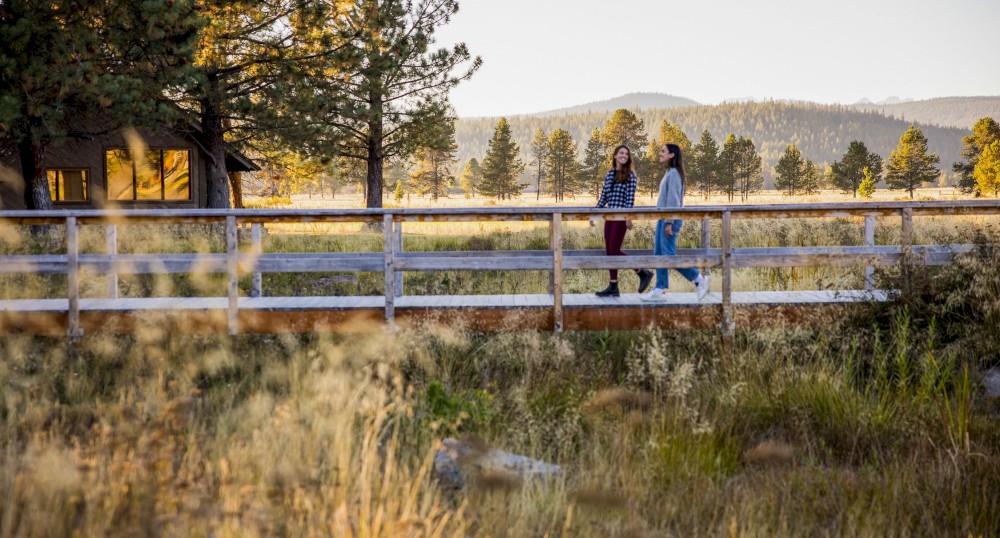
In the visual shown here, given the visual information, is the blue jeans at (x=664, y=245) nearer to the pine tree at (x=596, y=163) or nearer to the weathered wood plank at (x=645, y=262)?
the weathered wood plank at (x=645, y=262)

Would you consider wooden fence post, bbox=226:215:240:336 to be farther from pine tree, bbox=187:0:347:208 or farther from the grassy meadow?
pine tree, bbox=187:0:347:208

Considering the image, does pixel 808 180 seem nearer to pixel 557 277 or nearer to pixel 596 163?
pixel 596 163

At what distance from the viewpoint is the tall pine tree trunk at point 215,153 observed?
22969mm

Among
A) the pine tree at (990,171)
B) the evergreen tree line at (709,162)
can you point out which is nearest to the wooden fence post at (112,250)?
the pine tree at (990,171)

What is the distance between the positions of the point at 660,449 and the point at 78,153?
25.7m

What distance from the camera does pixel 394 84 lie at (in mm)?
27234

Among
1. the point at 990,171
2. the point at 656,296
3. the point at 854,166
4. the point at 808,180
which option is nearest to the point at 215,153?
the point at 656,296

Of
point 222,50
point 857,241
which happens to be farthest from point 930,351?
point 222,50

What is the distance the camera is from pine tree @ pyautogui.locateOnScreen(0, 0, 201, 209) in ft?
48.4

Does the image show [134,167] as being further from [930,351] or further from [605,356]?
[930,351]

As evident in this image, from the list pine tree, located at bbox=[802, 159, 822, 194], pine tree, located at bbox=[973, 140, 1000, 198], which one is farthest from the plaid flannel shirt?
pine tree, located at bbox=[802, 159, 822, 194]

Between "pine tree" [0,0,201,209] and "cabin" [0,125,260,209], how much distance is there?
8.17 metres

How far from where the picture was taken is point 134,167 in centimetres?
2706

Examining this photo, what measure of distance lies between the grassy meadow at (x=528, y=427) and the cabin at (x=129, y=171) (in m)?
18.9
